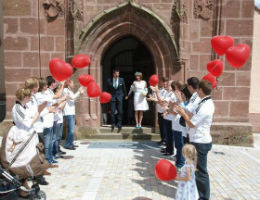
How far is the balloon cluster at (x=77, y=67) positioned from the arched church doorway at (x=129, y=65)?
101 inches

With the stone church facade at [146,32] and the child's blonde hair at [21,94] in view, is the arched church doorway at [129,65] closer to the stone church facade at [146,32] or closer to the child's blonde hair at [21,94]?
the stone church facade at [146,32]

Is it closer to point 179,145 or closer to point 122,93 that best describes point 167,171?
point 179,145

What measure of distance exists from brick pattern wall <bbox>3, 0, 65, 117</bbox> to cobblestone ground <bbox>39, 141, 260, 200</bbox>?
2.70m

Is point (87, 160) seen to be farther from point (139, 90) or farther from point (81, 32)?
point (81, 32)

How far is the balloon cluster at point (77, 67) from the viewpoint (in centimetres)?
402

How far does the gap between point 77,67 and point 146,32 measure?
9.09 feet

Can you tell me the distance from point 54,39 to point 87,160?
143 inches

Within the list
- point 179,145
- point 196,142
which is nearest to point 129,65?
point 179,145

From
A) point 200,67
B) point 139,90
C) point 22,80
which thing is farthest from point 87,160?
point 200,67

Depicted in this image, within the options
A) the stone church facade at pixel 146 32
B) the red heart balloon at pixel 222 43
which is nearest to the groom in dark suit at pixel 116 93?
the stone church facade at pixel 146 32

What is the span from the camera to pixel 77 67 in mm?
5039

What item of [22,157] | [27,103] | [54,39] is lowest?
[22,157]

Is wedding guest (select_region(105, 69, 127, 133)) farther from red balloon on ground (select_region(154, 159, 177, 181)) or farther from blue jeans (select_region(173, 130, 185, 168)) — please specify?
red balloon on ground (select_region(154, 159, 177, 181))

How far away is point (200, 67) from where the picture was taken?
6.92m
